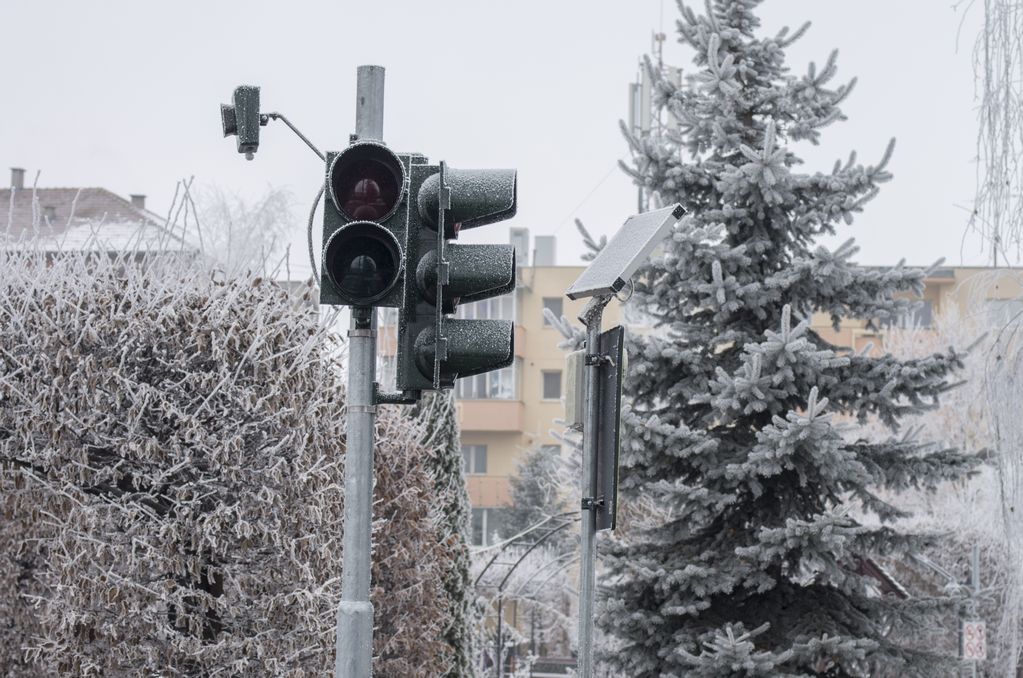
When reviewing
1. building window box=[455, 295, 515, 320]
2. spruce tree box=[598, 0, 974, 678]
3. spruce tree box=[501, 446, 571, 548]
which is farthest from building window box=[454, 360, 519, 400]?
spruce tree box=[598, 0, 974, 678]

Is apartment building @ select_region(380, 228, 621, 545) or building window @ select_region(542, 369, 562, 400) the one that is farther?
building window @ select_region(542, 369, 562, 400)

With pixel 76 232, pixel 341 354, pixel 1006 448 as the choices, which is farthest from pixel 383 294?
pixel 76 232

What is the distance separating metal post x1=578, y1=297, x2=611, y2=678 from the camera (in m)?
6.20

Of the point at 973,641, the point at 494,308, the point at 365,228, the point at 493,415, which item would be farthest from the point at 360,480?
the point at 493,415

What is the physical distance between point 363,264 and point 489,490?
178 ft

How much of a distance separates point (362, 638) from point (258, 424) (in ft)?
18.6

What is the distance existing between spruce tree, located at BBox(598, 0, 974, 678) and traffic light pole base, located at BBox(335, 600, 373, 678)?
735 cm

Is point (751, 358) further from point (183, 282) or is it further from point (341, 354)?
point (183, 282)

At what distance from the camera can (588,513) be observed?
6188mm

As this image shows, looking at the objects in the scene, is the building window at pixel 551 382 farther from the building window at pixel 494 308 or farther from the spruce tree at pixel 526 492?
the spruce tree at pixel 526 492

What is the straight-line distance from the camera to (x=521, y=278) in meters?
54.6

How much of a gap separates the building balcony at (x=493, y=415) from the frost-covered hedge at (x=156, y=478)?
45.6 m

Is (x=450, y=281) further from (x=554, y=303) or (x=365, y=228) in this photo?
(x=554, y=303)

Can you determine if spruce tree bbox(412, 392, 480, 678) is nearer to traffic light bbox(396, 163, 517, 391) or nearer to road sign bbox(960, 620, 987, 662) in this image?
road sign bbox(960, 620, 987, 662)
